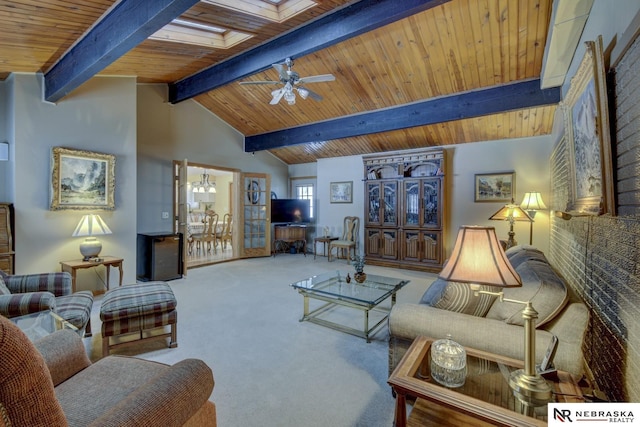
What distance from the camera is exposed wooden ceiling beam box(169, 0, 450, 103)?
2.74m

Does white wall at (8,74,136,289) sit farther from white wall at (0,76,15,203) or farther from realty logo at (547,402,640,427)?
realty logo at (547,402,640,427)

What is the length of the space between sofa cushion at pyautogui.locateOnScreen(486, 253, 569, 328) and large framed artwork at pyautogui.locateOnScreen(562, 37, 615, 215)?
17.0 inches

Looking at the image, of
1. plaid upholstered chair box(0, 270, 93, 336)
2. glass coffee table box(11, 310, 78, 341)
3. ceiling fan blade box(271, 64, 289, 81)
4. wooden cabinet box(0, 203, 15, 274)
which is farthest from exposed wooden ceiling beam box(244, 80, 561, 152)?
glass coffee table box(11, 310, 78, 341)

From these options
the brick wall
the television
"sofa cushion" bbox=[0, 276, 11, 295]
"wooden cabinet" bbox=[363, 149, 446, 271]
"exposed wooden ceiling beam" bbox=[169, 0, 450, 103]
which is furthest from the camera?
the television

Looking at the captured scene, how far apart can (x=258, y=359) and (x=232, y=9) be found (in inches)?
133

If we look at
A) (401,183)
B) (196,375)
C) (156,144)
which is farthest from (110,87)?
(401,183)

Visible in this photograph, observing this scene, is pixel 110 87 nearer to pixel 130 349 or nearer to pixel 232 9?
pixel 232 9

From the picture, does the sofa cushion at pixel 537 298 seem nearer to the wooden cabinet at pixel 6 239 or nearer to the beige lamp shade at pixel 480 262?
the beige lamp shade at pixel 480 262

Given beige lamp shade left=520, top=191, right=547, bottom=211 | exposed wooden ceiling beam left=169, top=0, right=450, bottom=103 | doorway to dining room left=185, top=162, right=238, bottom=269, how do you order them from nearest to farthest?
exposed wooden ceiling beam left=169, top=0, right=450, bottom=103
beige lamp shade left=520, top=191, right=547, bottom=211
doorway to dining room left=185, top=162, right=238, bottom=269

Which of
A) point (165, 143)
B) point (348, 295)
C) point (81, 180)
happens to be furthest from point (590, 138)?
point (165, 143)

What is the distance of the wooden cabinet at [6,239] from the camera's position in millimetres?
3260

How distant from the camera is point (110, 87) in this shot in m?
4.10

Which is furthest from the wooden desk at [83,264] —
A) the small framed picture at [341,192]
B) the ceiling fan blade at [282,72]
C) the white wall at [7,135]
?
the small framed picture at [341,192]

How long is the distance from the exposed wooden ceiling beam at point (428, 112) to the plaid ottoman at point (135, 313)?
4.11m
